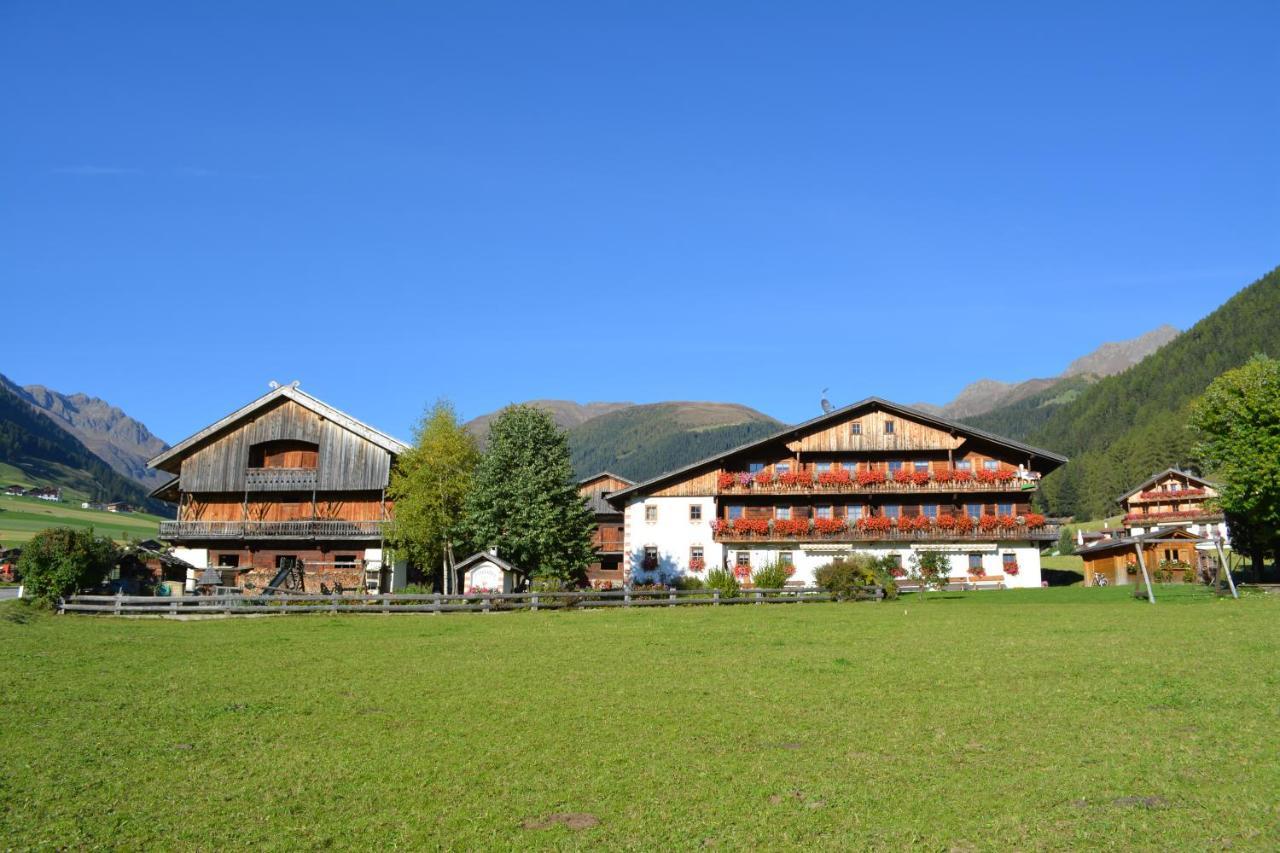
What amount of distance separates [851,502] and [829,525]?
2601 millimetres

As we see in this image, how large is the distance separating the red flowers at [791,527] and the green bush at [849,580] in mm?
12384

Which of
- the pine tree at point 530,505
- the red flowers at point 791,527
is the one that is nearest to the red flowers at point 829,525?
the red flowers at point 791,527

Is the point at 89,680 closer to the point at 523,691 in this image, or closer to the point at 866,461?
the point at 523,691

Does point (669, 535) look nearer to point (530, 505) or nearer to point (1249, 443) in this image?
point (530, 505)

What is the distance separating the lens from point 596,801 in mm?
11875

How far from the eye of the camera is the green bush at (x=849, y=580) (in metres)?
40.7

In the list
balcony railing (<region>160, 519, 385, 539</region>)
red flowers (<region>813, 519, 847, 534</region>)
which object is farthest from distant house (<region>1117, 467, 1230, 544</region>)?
balcony railing (<region>160, 519, 385, 539</region>)

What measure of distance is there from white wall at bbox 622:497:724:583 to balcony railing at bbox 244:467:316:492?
17.9 m

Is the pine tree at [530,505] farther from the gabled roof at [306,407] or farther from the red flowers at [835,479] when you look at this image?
the red flowers at [835,479]

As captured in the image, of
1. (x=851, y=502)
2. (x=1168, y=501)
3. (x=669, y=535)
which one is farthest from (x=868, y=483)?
(x=1168, y=501)

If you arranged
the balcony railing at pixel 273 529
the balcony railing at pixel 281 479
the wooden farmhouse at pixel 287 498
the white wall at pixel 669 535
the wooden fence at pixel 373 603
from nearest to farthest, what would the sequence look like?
1. the wooden fence at pixel 373 603
2. the balcony railing at pixel 273 529
3. the wooden farmhouse at pixel 287 498
4. the balcony railing at pixel 281 479
5. the white wall at pixel 669 535

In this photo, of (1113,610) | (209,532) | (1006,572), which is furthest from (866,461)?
(209,532)

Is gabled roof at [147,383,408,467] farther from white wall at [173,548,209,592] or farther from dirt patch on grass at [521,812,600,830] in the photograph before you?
dirt patch on grass at [521,812,600,830]

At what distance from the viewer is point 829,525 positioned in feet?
181
